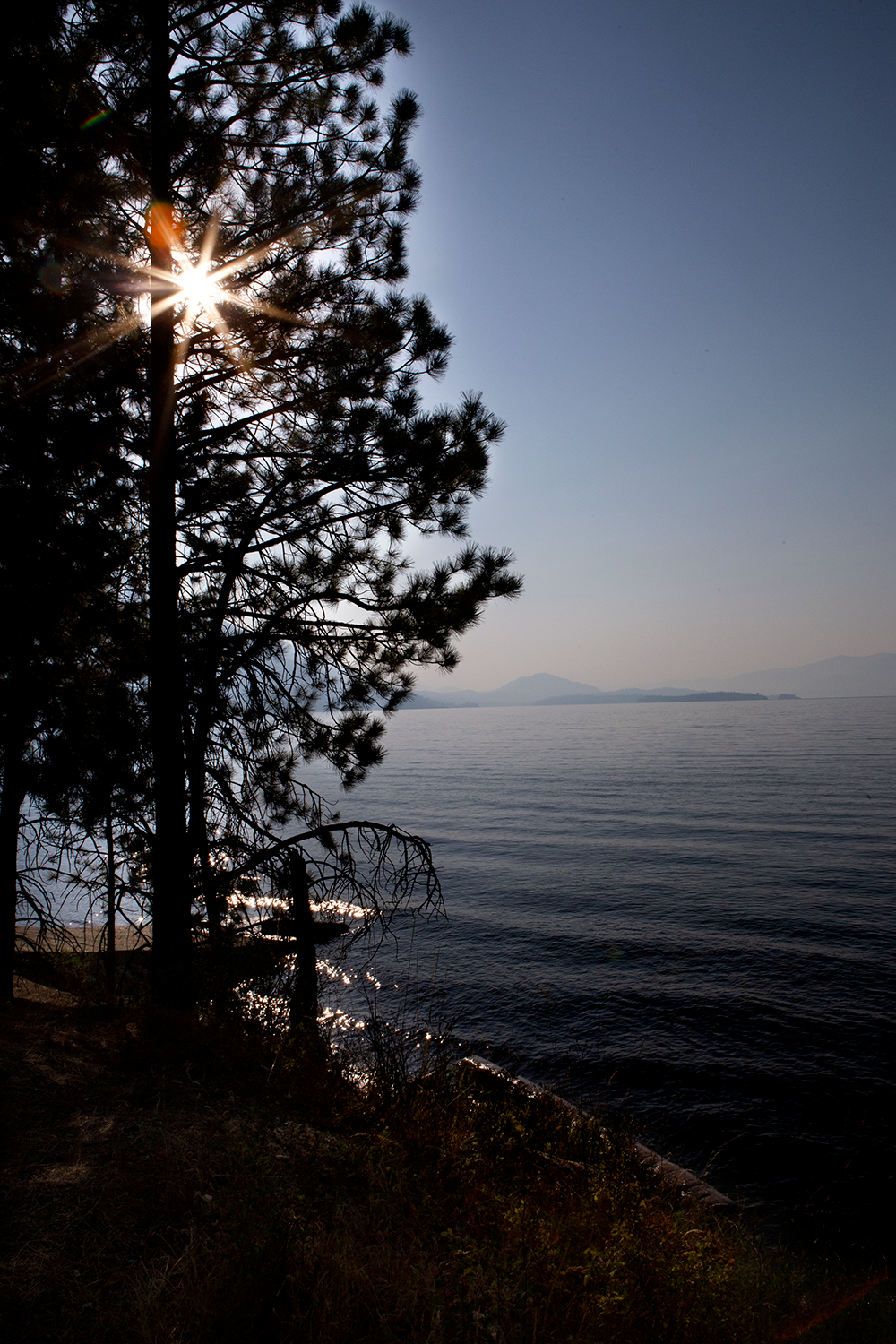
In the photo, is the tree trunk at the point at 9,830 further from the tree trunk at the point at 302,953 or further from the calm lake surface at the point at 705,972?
the calm lake surface at the point at 705,972

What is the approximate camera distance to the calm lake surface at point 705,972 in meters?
9.79

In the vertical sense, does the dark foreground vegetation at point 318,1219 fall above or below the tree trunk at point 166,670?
below

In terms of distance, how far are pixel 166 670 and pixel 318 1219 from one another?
5.31 metres

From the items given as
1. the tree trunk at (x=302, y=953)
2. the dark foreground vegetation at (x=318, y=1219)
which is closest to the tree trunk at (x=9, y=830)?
the dark foreground vegetation at (x=318, y=1219)

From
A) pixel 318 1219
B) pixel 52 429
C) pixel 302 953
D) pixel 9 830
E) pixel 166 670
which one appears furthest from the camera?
pixel 302 953

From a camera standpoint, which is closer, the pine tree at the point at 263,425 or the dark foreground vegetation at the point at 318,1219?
the dark foreground vegetation at the point at 318,1219

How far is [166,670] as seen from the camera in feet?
24.4

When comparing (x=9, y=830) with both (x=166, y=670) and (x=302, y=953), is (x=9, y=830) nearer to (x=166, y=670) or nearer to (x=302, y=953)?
(x=166, y=670)

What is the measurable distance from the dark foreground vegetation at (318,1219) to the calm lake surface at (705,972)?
2948 mm

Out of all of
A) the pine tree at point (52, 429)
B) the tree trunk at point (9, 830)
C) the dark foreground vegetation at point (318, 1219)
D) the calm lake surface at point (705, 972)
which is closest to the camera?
the dark foreground vegetation at point (318, 1219)

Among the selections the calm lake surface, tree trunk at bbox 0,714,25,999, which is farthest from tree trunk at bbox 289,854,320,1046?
the calm lake surface

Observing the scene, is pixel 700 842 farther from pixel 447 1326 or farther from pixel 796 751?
pixel 796 751

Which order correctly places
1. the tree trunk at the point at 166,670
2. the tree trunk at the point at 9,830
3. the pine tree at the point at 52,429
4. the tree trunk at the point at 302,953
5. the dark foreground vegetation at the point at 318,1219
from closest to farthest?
1. the dark foreground vegetation at the point at 318,1219
2. the pine tree at the point at 52,429
3. the tree trunk at the point at 166,670
4. the tree trunk at the point at 9,830
5. the tree trunk at the point at 302,953

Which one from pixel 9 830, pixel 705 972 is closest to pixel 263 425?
pixel 9 830
